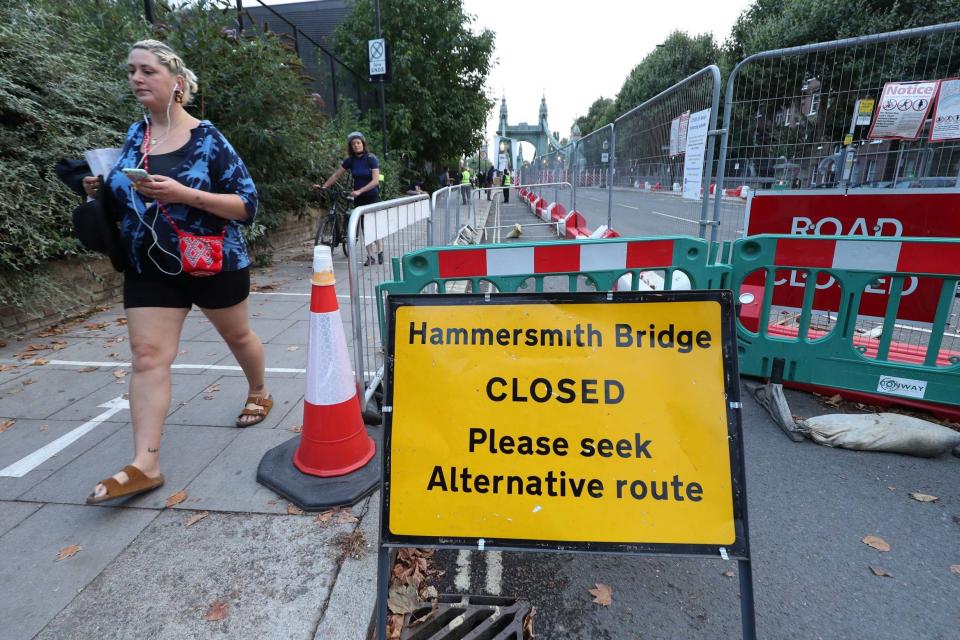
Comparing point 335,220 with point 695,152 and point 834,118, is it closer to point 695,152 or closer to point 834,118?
point 695,152

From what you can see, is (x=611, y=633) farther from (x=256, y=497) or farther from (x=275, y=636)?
(x=256, y=497)

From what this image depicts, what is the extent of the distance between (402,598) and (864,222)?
4.90 meters

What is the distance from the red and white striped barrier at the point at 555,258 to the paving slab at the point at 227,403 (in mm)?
1540

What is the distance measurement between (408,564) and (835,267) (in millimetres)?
3127

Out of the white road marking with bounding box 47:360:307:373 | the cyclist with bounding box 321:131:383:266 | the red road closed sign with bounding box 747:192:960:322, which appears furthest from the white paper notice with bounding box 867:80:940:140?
the white road marking with bounding box 47:360:307:373

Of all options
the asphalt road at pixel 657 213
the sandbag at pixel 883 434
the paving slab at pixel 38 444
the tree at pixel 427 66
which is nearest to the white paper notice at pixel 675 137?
the asphalt road at pixel 657 213

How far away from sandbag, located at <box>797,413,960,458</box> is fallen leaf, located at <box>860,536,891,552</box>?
2.74 feet

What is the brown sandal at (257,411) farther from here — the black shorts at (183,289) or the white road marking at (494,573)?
the white road marking at (494,573)

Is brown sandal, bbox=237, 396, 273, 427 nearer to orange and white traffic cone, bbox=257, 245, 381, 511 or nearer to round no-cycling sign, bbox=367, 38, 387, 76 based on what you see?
orange and white traffic cone, bbox=257, 245, 381, 511

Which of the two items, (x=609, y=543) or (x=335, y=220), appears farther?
(x=335, y=220)

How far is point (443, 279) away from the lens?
2975 millimetres

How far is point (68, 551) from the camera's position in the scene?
220 cm

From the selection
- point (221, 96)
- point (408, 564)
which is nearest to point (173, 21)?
point (221, 96)

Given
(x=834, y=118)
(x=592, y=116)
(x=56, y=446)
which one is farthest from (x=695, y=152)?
(x=592, y=116)
